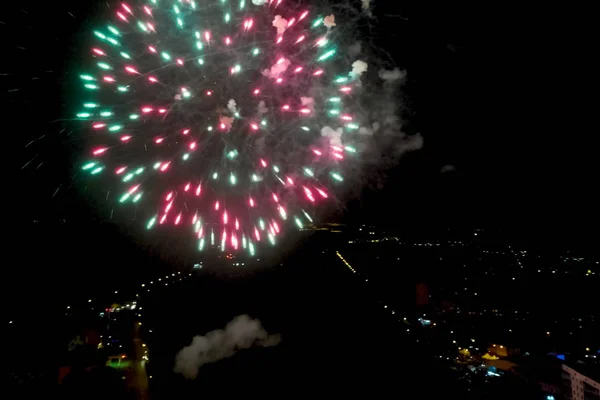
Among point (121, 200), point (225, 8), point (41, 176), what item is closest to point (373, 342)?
point (225, 8)

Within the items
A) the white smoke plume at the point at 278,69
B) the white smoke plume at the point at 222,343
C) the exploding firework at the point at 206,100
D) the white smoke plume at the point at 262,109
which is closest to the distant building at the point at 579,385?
the white smoke plume at the point at 222,343

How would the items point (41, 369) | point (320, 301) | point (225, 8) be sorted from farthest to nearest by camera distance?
Result: point (320, 301), point (225, 8), point (41, 369)

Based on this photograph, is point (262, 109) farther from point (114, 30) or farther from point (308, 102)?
point (114, 30)

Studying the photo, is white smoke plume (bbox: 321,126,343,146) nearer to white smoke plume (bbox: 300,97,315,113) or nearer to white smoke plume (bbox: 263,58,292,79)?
white smoke plume (bbox: 300,97,315,113)

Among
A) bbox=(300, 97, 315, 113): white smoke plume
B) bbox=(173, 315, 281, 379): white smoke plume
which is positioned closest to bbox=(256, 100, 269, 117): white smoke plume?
bbox=(300, 97, 315, 113): white smoke plume

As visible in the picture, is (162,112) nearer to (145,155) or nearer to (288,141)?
(145,155)

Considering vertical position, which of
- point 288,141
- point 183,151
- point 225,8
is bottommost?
point 183,151

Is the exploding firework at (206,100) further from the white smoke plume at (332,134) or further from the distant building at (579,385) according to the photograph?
the distant building at (579,385)

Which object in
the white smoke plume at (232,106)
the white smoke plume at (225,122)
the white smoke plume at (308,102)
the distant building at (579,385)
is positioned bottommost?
the distant building at (579,385)

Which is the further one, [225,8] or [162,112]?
[162,112]
